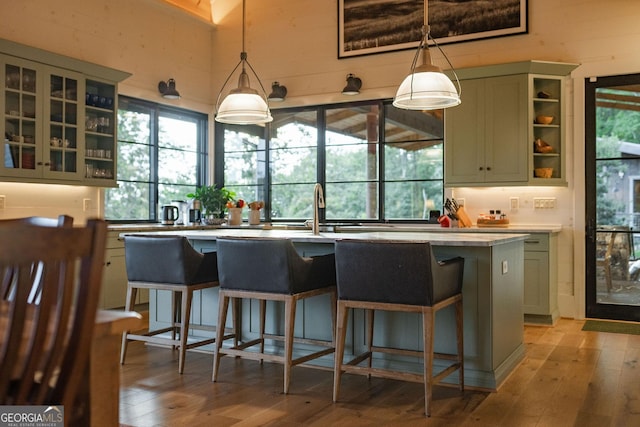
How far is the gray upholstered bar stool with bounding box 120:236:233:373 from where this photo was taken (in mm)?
3641

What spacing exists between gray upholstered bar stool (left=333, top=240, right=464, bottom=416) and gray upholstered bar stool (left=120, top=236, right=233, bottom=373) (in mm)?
1040

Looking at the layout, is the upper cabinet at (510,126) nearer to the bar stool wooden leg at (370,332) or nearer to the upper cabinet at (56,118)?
the bar stool wooden leg at (370,332)

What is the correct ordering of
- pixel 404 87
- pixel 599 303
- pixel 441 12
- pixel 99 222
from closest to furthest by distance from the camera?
pixel 99 222 → pixel 404 87 → pixel 599 303 → pixel 441 12

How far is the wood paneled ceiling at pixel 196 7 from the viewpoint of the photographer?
22.4ft

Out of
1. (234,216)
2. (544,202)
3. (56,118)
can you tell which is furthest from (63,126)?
(544,202)

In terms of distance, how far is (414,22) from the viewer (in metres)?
6.43

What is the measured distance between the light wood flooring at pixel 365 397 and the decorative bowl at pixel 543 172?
79.5 inches

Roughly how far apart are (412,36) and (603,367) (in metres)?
3.98

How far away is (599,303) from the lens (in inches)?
219

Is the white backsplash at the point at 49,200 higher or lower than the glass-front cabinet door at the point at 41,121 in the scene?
lower

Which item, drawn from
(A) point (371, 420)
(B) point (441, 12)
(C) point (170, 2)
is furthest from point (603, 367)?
(C) point (170, 2)

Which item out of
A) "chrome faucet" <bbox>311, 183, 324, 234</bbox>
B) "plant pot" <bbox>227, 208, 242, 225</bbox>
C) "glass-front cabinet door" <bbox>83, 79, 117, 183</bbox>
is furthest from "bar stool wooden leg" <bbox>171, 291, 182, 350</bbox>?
"plant pot" <bbox>227, 208, 242, 225</bbox>

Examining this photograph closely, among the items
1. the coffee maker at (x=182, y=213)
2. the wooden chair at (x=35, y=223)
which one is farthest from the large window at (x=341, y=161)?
the wooden chair at (x=35, y=223)

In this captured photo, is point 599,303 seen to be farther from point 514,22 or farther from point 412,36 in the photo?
point 412,36
